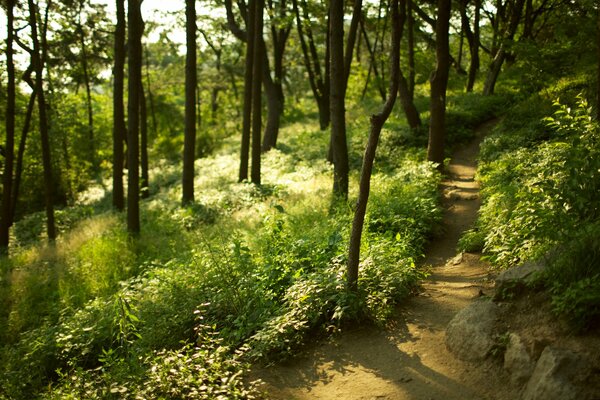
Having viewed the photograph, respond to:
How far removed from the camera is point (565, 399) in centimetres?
389

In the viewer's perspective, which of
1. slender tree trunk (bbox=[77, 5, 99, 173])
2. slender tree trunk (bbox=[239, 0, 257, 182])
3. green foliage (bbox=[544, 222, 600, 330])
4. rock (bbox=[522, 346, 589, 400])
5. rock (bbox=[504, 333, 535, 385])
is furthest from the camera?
slender tree trunk (bbox=[77, 5, 99, 173])

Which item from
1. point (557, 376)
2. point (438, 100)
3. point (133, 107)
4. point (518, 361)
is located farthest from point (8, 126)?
point (557, 376)

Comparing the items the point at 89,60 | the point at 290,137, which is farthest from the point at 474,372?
the point at 89,60

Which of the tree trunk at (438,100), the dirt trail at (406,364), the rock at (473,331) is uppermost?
the tree trunk at (438,100)

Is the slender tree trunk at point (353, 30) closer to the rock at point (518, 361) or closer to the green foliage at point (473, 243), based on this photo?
the green foliage at point (473, 243)

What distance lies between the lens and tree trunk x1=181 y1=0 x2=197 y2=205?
14.8 m

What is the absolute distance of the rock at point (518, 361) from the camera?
4.49 m

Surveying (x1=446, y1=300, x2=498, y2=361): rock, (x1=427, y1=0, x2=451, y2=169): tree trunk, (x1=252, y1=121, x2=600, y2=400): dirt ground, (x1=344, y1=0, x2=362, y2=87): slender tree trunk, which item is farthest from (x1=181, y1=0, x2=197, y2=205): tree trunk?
(x1=446, y1=300, x2=498, y2=361): rock

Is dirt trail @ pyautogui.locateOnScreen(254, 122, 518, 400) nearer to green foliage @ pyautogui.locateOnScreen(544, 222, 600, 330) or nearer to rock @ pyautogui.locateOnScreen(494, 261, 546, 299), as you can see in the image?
rock @ pyautogui.locateOnScreen(494, 261, 546, 299)

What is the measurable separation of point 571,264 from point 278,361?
11.1 feet

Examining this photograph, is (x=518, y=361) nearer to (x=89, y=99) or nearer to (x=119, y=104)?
(x=119, y=104)

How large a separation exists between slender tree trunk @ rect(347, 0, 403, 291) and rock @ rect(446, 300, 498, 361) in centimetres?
139

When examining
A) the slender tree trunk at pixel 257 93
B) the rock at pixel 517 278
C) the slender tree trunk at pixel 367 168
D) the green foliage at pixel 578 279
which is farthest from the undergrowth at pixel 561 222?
the slender tree trunk at pixel 257 93

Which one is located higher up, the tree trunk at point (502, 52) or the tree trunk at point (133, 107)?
the tree trunk at point (502, 52)
